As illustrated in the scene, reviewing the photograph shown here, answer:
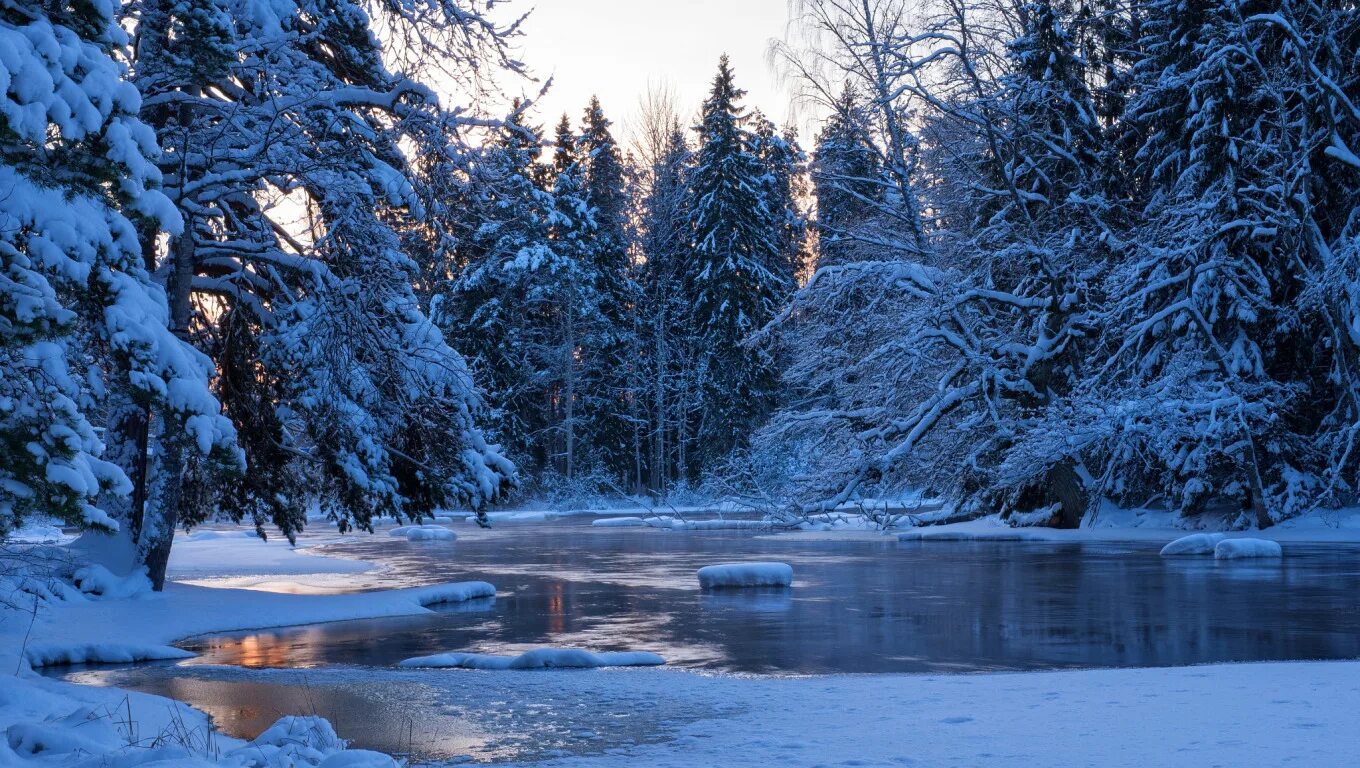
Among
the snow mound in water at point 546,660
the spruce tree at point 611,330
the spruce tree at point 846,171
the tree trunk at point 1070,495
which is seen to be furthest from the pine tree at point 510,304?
the snow mound in water at point 546,660

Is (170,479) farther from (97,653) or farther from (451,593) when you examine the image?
(451,593)

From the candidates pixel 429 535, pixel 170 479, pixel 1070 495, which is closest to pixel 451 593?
pixel 170 479

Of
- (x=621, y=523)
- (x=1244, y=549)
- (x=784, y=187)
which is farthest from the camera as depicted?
(x=784, y=187)

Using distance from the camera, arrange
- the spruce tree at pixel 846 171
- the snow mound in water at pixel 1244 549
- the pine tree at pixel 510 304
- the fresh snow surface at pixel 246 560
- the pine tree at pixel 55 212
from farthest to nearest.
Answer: the pine tree at pixel 510 304
the spruce tree at pixel 846 171
the snow mound in water at pixel 1244 549
the fresh snow surface at pixel 246 560
the pine tree at pixel 55 212

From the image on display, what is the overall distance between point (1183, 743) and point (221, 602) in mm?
12158

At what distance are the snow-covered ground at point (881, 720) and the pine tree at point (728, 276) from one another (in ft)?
132

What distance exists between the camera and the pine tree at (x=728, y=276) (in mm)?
51812

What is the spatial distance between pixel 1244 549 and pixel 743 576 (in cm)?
1011

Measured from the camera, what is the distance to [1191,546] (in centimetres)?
2414

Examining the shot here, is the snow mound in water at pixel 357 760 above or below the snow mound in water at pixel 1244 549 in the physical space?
below

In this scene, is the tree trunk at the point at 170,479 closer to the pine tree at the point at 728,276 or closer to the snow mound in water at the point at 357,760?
the snow mound in water at the point at 357,760

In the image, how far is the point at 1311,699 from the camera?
8625 mm

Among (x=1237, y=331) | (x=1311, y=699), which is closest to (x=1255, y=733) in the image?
(x=1311, y=699)

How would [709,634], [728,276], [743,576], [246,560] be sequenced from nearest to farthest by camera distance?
[709,634] < [743,576] < [246,560] < [728,276]
